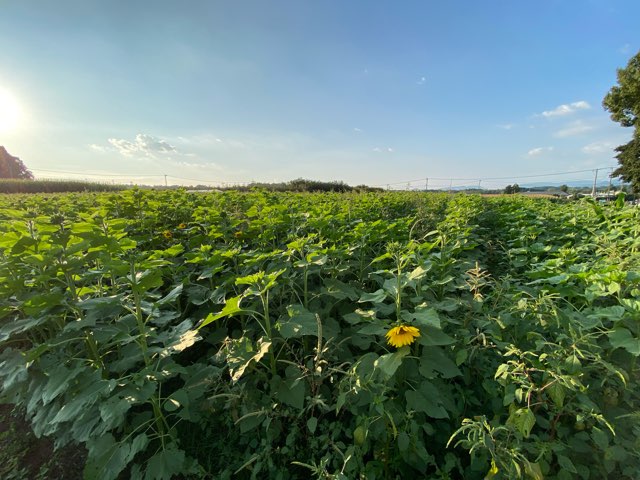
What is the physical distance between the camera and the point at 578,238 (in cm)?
345

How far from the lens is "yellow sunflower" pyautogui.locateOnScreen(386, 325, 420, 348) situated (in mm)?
1348

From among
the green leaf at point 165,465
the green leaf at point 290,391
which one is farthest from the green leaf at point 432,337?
the green leaf at point 165,465

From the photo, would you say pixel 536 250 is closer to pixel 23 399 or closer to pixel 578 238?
pixel 578 238

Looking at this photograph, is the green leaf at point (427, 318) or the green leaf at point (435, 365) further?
the green leaf at point (435, 365)

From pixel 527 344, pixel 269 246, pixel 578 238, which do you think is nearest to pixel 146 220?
pixel 269 246

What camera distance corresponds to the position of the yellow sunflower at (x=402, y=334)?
135 centimetres

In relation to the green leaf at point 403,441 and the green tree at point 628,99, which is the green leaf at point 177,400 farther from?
the green tree at point 628,99

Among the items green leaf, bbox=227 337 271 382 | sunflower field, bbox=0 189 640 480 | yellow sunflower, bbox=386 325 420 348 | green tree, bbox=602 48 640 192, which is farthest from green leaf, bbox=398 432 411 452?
green tree, bbox=602 48 640 192

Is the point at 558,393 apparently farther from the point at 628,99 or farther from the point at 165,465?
the point at 628,99

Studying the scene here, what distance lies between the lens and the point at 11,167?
46938mm

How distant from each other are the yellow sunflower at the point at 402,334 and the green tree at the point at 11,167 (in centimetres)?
5642

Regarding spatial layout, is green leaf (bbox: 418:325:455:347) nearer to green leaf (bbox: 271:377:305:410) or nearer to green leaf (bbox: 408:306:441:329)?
green leaf (bbox: 408:306:441:329)

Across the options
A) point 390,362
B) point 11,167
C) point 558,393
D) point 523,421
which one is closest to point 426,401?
point 390,362

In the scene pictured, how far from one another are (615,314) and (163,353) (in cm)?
202
